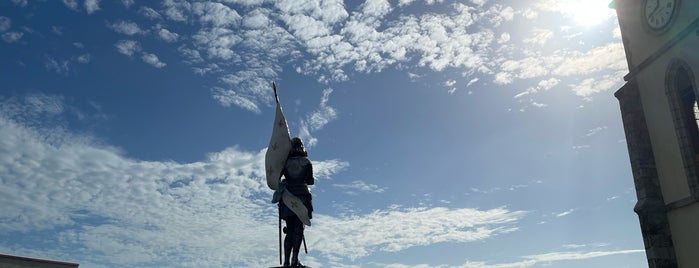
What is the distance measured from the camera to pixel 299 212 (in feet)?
37.7

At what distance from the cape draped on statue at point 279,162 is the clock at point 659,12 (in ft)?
36.1

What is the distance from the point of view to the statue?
11523 mm

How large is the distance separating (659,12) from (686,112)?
291cm

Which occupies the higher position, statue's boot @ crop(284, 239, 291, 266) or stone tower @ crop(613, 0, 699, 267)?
stone tower @ crop(613, 0, 699, 267)

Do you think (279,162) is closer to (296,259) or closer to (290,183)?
(290,183)

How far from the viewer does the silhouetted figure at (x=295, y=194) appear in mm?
11523

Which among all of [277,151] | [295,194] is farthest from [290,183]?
[277,151]

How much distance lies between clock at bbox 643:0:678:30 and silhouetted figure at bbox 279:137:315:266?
429 inches

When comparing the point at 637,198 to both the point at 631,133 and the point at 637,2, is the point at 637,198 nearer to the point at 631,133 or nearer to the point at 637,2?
the point at 631,133

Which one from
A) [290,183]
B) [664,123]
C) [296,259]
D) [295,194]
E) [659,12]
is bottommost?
[296,259]

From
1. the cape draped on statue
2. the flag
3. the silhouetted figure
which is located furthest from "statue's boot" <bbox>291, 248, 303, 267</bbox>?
the flag

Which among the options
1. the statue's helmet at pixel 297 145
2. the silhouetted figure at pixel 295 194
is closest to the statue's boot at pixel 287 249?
the silhouetted figure at pixel 295 194

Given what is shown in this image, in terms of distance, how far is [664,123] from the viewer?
16.1 meters

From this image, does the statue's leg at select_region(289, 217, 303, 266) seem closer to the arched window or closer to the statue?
the statue
